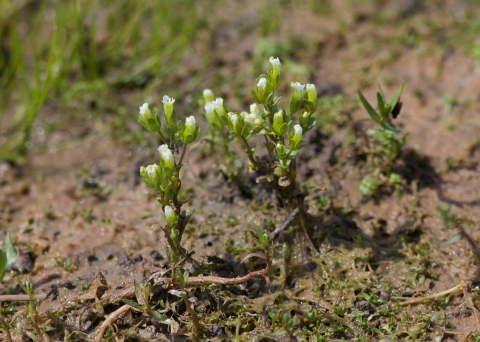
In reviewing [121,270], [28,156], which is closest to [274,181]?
[121,270]

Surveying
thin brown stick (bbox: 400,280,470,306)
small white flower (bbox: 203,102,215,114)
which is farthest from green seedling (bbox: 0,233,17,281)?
thin brown stick (bbox: 400,280,470,306)

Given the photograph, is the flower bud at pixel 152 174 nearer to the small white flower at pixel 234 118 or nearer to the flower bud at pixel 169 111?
the flower bud at pixel 169 111

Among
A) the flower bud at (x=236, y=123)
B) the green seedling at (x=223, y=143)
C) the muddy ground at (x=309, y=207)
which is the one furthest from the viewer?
the green seedling at (x=223, y=143)

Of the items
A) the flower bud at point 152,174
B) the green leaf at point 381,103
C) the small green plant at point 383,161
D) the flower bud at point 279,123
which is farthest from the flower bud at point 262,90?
the small green plant at point 383,161

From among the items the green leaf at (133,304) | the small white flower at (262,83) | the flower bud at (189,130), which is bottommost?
the green leaf at (133,304)

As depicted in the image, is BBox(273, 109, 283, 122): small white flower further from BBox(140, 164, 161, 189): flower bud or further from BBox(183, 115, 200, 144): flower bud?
BBox(140, 164, 161, 189): flower bud

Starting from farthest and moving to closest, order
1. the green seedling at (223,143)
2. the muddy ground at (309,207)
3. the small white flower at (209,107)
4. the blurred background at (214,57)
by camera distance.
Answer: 1. the blurred background at (214,57)
2. the green seedling at (223,143)
3. the small white flower at (209,107)
4. the muddy ground at (309,207)
